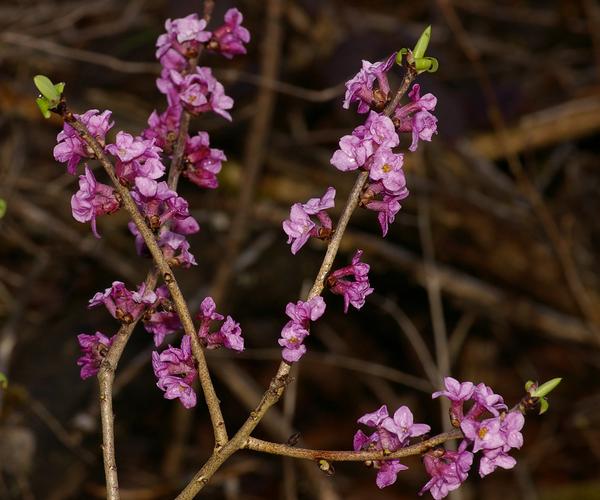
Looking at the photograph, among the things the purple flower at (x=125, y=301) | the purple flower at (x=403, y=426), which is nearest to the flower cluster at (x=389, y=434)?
the purple flower at (x=403, y=426)

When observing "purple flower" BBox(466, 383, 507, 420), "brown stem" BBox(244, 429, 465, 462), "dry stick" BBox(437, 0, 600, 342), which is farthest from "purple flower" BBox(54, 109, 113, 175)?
"dry stick" BBox(437, 0, 600, 342)

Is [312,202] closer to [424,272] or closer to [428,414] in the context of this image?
[424,272]

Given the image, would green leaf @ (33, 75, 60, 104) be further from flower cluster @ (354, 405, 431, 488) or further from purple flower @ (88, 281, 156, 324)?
flower cluster @ (354, 405, 431, 488)

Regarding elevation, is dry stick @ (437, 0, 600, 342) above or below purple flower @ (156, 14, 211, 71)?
above

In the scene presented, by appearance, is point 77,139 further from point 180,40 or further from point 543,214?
point 543,214

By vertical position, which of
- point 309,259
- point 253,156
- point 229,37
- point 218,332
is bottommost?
point 218,332

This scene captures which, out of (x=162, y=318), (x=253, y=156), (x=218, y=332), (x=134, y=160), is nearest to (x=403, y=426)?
(x=218, y=332)
